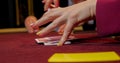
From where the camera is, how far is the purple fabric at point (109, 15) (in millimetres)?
713

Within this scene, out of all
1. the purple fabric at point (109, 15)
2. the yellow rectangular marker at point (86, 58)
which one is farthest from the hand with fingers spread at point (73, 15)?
the yellow rectangular marker at point (86, 58)

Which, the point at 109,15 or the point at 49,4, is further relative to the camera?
the point at 49,4

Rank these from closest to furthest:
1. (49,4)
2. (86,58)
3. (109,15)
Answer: (86,58), (109,15), (49,4)

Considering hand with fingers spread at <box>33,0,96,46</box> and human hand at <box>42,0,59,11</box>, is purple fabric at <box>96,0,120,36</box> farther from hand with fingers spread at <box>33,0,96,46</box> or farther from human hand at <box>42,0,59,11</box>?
human hand at <box>42,0,59,11</box>

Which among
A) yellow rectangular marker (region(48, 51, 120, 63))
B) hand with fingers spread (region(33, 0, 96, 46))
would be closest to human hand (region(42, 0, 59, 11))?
hand with fingers spread (region(33, 0, 96, 46))

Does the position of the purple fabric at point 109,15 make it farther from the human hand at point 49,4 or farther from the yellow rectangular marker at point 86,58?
the human hand at point 49,4

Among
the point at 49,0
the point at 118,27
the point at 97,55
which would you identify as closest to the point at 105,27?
the point at 118,27

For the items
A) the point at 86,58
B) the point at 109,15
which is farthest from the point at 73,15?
the point at 86,58

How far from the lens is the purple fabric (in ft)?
2.34

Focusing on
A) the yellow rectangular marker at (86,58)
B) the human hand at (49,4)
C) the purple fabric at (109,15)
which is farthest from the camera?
the human hand at (49,4)

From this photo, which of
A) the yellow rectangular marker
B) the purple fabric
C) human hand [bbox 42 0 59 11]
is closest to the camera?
the yellow rectangular marker

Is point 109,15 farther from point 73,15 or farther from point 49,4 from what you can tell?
point 49,4

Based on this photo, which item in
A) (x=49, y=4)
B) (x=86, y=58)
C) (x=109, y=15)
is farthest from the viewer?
(x=49, y=4)

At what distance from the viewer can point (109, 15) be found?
2.35 feet
